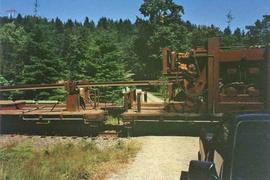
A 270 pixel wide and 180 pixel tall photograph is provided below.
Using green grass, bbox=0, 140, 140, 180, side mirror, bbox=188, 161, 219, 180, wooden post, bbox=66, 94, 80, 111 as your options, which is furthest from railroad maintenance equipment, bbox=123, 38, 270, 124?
side mirror, bbox=188, 161, 219, 180

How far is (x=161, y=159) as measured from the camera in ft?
44.0

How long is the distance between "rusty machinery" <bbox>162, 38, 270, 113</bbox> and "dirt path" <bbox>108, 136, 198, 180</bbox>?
5.66 ft

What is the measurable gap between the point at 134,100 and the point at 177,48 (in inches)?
1713

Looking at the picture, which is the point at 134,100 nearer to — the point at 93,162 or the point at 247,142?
the point at 93,162

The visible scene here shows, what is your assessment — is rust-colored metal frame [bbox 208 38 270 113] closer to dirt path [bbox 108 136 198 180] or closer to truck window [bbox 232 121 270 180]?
dirt path [bbox 108 136 198 180]

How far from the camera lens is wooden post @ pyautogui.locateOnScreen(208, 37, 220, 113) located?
17797 mm

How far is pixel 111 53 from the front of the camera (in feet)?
124

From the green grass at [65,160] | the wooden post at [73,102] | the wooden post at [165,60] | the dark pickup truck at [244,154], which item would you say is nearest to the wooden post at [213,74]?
the wooden post at [165,60]

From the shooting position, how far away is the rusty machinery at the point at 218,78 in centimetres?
1780

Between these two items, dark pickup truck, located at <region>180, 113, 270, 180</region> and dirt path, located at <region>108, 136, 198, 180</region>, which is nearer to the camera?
dark pickup truck, located at <region>180, 113, 270, 180</region>

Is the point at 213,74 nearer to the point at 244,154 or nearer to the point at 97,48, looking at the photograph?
the point at 244,154

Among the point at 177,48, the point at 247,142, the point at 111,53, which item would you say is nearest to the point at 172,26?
the point at 177,48

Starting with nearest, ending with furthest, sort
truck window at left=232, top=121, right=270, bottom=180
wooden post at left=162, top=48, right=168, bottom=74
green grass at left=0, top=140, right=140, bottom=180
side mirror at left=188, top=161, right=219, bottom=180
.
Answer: truck window at left=232, top=121, right=270, bottom=180 < side mirror at left=188, top=161, right=219, bottom=180 < green grass at left=0, top=140, right=140, bottom=180 < wooden post at left=162, top=48, right=168, bottom=74

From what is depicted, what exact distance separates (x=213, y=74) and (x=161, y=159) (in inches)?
218
